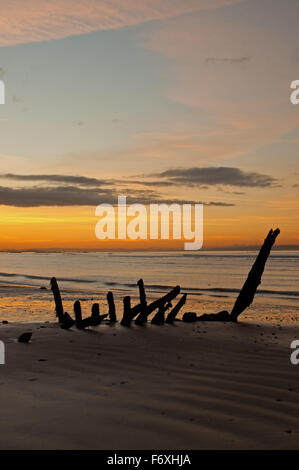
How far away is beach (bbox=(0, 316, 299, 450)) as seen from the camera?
4.75 metres

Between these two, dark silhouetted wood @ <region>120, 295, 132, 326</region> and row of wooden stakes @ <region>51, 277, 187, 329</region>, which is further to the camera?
dark silhouetted wood @ <region>120, 295, 132, 326</region>

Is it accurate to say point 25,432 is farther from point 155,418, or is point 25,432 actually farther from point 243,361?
point 243,361

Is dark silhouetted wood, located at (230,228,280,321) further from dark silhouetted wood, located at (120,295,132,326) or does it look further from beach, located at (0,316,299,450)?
beach, located at (0,316,299,450)

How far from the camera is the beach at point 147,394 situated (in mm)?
4754

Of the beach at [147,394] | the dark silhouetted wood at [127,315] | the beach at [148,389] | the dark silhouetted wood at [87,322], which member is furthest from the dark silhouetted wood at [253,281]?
the dark silhouetted wood at [87,322]

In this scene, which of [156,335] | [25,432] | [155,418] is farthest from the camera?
[156,335]

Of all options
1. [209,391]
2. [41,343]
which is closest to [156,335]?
[41,343]

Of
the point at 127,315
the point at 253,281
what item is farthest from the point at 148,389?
the point at 253,281

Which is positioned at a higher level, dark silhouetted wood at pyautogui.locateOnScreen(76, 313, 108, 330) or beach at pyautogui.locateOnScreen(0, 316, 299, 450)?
dark silhouetted wood at pyautogui.locateOnScreen(76, 313, 108, 330)

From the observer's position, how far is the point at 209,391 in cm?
643

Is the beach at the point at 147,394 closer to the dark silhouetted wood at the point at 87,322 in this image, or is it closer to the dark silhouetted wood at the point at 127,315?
the dark silhouetted wood at the point at 87,322

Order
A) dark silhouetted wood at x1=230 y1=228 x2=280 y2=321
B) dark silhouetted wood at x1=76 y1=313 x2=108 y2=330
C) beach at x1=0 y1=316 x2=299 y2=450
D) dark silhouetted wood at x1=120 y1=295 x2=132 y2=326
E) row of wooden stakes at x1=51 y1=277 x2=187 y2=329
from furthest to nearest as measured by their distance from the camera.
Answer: dark silhouetted wood at x1=230 y1=228 x2=280 y2=321
dark silhouetted wood at x1=120 y1=295 x2=132 y2=326
row of wooden stakes at x1=51 y1=277 x2=187 y2=329
dark silhouetted wood at x1=76 y1=313 x2=108 y2=330
beach at x1=0 y1=316 x2=299 y2=450

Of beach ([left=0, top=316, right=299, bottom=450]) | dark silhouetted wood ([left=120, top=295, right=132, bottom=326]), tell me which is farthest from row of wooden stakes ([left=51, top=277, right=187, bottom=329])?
beach ([left=0, top=316, right=299, bottom=450])
